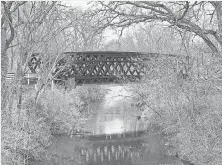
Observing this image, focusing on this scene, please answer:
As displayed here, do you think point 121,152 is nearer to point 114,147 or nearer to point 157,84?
point 114,147

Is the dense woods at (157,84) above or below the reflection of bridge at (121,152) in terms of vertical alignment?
above

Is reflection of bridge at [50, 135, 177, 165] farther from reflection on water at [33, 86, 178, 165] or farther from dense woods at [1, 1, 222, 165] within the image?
dense woods at [1, 1, 222, 165]

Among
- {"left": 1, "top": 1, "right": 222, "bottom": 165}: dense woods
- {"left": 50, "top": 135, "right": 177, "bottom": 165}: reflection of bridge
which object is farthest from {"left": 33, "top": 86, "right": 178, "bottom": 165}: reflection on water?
{"left": 1, "top": 1, "right": 222, "bottom": 165}: dense woods

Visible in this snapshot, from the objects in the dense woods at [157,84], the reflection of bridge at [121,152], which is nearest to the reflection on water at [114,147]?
the reflection of bridge at [121,152]

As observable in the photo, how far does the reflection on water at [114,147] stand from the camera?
15.2m

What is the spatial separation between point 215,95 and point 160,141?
6.07m

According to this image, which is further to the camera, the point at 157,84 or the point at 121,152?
the point at 157,84

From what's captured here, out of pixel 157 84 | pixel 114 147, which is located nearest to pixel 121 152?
pixel 114 147

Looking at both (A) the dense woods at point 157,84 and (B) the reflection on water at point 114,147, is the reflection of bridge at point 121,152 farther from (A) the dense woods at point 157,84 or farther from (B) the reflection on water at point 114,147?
(A) the dense woods at point 157,84

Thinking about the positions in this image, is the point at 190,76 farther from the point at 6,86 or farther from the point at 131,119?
the point at 131,119

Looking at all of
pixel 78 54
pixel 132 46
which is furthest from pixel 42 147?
pixel 132 46

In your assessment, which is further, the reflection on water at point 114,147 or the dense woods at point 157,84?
the reflection on water at point 114,147

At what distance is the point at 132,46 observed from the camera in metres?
57.4

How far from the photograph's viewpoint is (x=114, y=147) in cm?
1786
